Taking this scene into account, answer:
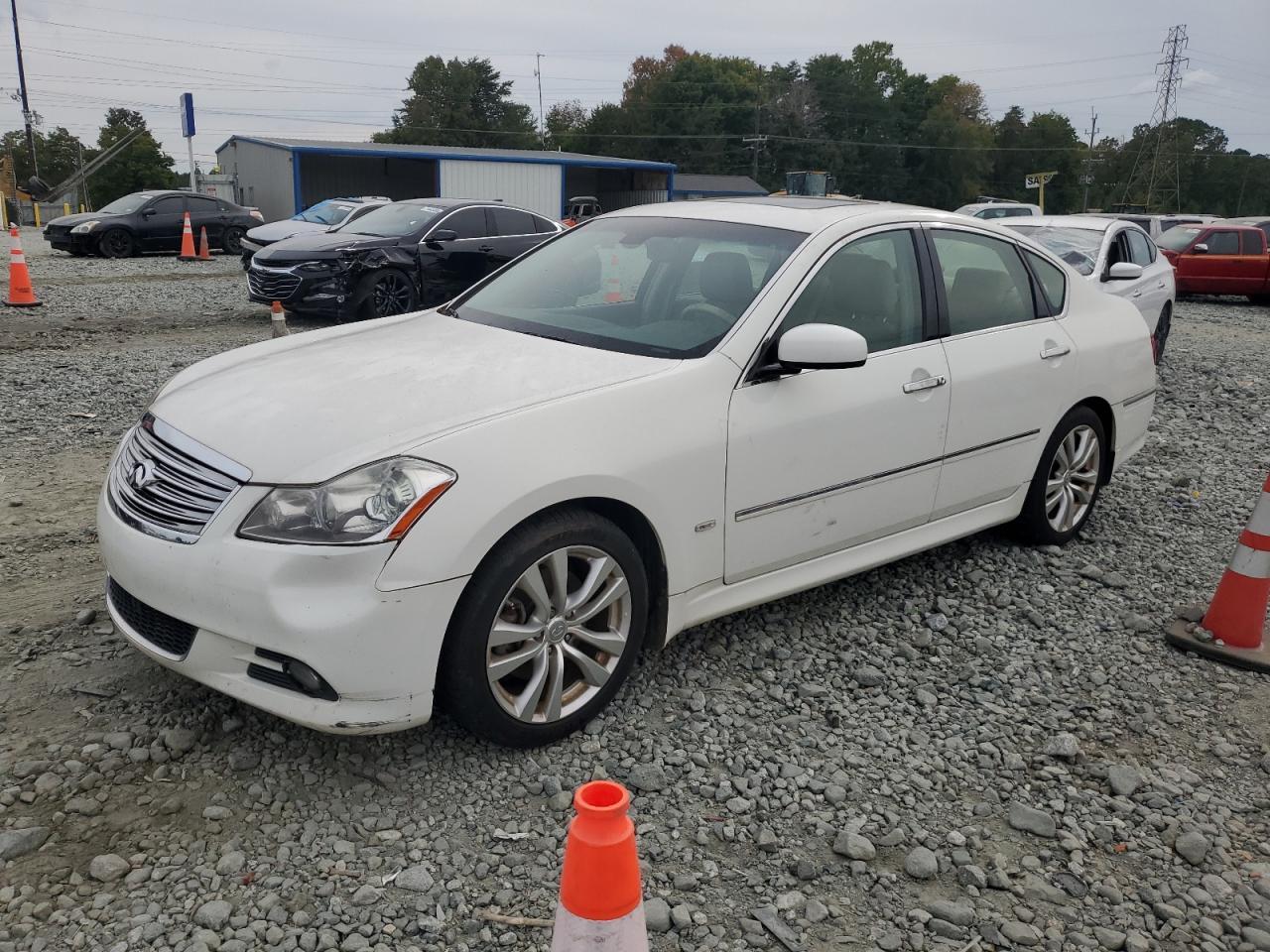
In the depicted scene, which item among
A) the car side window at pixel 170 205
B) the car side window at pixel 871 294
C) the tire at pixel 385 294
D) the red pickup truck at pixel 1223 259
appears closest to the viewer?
the car side window at pixel 871 294

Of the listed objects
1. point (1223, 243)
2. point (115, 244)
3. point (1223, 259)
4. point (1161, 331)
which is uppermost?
point (1223, 243)

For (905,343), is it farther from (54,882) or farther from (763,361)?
(54,882)

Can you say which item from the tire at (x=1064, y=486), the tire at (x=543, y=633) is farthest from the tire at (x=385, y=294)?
the tire at (x=543, y=633)

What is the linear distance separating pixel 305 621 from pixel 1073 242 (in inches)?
361

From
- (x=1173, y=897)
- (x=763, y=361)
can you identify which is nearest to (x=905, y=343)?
(x=763, y=361)

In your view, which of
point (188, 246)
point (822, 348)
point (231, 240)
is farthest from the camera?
point (231, 240)

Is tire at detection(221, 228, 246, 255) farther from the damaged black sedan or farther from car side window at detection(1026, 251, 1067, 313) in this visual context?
car side window at detection(1026, 251, 1067, 313)

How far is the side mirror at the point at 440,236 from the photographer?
11992mm

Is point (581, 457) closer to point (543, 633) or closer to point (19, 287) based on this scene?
point (543, 633)

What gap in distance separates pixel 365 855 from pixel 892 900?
139 centimetres

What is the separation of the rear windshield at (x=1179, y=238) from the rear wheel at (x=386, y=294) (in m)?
14.3

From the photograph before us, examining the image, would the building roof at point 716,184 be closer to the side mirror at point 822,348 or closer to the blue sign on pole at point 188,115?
the blue sign on pole at point 188,115

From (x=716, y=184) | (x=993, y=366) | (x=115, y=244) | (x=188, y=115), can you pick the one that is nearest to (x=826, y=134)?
(x=716, y=184)

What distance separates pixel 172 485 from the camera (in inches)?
121
